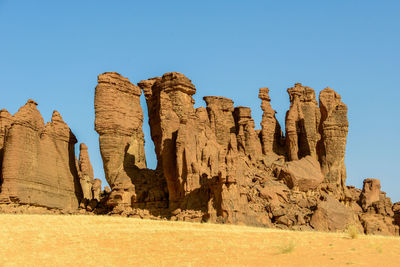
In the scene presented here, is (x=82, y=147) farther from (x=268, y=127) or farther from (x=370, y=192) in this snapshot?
(x=370, y=192)

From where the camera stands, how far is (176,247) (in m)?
28.8

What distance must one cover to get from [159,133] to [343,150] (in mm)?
16875

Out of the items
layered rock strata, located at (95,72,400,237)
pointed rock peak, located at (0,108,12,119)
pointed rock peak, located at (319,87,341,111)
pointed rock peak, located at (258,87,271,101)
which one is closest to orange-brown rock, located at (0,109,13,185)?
pointed rock peak, located at (0,108,12,119)

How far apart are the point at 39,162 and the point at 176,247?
23.3m

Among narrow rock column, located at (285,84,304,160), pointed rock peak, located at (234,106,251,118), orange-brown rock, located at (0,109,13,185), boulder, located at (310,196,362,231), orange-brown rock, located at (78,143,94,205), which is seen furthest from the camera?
orange-brown rock, located at (78,143,94,205)

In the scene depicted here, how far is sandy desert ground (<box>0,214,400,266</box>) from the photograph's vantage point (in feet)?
85.8

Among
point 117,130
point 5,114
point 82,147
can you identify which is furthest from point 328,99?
point 5,114

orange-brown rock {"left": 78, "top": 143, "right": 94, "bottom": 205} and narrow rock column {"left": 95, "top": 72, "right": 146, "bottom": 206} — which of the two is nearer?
narrow rock column {"left": 95, "top": 72, "right": 146, "bottom": 206}

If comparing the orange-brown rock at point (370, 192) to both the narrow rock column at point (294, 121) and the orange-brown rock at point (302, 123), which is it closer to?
the orange-brown rock at point (302, 123)

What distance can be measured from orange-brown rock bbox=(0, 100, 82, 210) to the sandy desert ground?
1273 cm

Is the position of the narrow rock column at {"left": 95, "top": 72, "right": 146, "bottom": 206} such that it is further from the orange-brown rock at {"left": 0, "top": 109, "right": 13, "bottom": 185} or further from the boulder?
the boulder

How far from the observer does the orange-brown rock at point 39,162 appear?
154 ft

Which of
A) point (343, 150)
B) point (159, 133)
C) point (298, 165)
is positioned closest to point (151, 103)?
point (159, 133)

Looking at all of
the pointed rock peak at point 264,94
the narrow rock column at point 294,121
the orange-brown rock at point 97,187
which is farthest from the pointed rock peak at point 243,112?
the orange-brown rock at point 97,187
